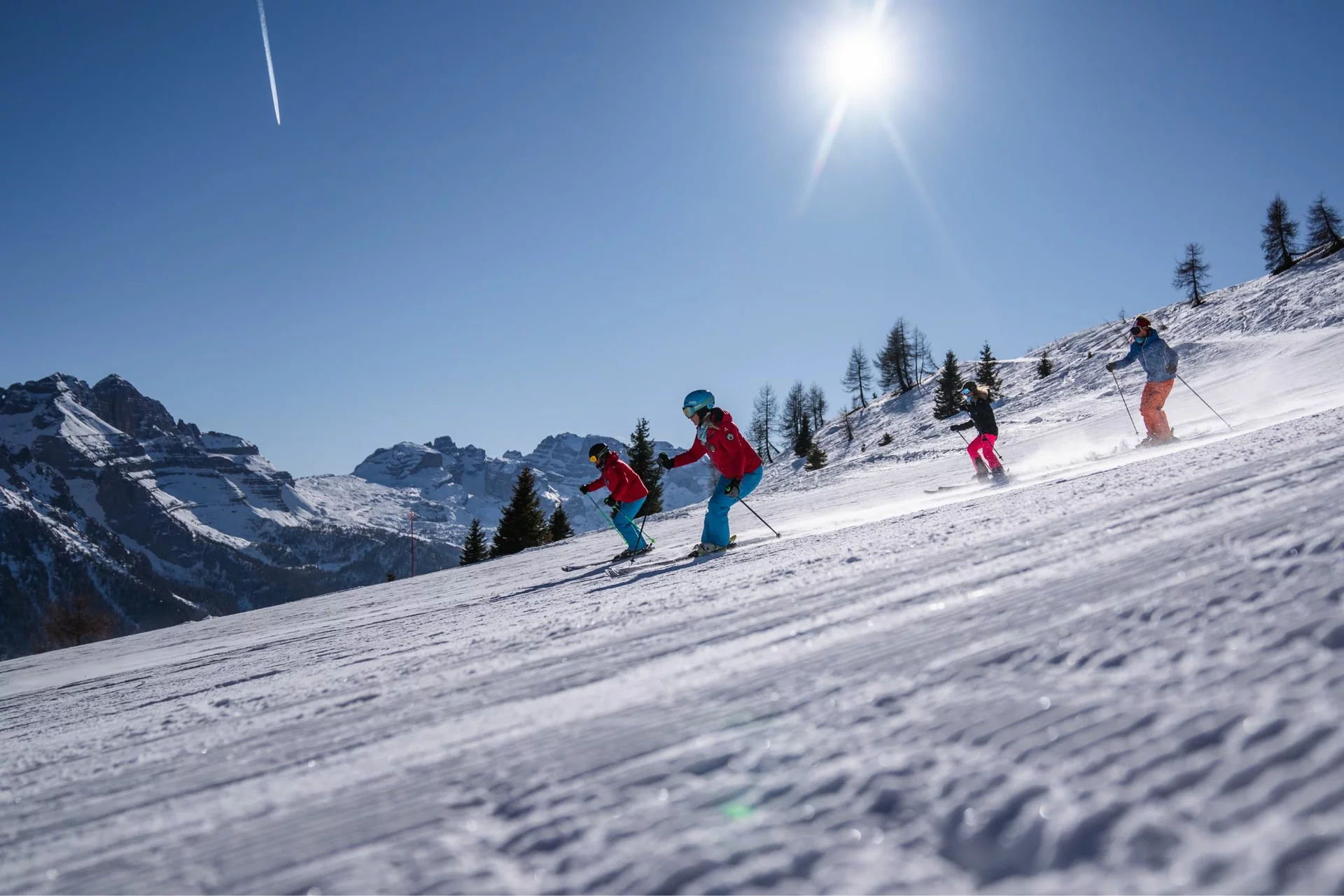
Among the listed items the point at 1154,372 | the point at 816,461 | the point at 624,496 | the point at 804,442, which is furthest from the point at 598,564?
the point at 804,442

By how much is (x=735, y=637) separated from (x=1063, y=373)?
40.8 meters

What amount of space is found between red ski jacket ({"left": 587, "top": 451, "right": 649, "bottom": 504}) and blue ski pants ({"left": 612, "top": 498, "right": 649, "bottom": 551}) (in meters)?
0.09

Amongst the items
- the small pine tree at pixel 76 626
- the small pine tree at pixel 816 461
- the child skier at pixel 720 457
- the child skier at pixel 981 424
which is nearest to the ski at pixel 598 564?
the child skier at pixel 720 457

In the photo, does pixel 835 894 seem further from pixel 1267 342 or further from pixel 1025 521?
pixel 1267 342

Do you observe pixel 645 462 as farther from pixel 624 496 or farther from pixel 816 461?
pixel 624 496

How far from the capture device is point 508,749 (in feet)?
4.56

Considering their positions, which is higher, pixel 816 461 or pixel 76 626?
pixel 816 461

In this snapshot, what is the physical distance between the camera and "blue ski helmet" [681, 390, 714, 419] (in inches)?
264

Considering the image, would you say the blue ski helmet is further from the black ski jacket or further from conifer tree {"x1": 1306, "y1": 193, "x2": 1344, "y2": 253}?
conifer tree {"x1": 1306, "y1": 193, "x2": 1344, "y2": 253}

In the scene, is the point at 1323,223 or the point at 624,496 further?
the point at 1323,223

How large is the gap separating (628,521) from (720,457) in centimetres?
254

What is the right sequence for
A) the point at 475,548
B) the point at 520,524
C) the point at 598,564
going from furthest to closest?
the point at 475,548 → the point at 520,524 → the point at 598,564

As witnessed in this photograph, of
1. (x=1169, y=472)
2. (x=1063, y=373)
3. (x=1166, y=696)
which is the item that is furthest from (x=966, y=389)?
(x=1063, y=373)

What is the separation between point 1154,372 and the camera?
923cm
